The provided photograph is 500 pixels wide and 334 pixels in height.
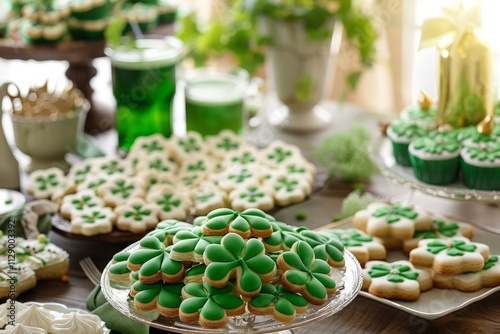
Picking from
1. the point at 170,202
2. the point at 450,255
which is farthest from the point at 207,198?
the point at 450,255

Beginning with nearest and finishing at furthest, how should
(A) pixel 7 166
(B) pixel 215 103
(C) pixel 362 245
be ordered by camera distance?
(C) pixel 362 245 < (A) pixel 7 166 < (B) pixel 215 103

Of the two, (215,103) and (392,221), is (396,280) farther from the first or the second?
(215,103)

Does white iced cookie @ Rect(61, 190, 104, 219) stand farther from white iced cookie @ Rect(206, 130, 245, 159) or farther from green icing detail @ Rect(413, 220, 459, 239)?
green icing detail @ Rect(413, 220, 459, 239)

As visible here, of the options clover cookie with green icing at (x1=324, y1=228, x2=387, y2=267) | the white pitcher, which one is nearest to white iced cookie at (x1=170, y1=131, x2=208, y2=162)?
the white pitcher

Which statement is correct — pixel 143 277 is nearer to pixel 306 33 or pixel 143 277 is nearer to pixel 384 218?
pixel 384 218

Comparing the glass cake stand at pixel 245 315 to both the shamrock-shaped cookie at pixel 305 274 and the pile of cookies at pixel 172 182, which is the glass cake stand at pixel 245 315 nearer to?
the shamrock-shaped cookie at pixel 305 274

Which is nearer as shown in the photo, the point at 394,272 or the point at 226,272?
the point at 226,272
